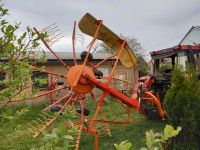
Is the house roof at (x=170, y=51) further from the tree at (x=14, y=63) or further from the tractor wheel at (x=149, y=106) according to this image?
the tree at (x=14, y=63)

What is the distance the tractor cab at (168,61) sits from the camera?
29.0 feet

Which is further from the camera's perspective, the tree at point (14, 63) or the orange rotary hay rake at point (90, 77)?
the orange rotary hay rake at point (90, 77)

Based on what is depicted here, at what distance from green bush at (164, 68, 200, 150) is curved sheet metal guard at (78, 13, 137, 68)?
138 cm

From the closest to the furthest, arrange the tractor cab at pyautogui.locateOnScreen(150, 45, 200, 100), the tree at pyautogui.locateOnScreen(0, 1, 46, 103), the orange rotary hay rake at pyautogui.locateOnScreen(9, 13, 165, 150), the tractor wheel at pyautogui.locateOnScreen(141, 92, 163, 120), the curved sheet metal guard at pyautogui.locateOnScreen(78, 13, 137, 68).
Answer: the tree at pyautogui.locateOnScreen(0, 1, 46, 103) → the orange rotary hay rake at pyautogui.locateOnScreen(9, 13, 165, 150) → the curved sheet metal guard at pyautogui.locateOnScreen(78, 13, 137, 68) → the tractor wheel at pyautogui.locateOnScreen(141, 92, 163, 120) → the tractor cab at pyautogui.locateOnScreen(150, 45, 200, 100)

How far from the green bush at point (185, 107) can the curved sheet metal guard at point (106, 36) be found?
1.38 metres

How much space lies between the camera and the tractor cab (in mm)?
8836

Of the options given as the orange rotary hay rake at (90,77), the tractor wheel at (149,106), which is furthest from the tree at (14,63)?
the tractor wheel at (149,106)

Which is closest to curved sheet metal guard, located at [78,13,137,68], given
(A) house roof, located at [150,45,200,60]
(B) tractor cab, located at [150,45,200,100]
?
(B) tractor cab, located at [150,45,200,100]

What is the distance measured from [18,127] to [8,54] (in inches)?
19.5

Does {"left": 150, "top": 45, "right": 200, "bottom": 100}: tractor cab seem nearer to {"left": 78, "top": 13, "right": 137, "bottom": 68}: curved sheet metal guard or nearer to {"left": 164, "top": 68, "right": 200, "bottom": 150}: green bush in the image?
{"left": 78, "top": 13, "right": 137, "bottom": 68}: curved sheet metal guard

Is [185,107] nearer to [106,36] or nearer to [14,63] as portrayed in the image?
[106,36]

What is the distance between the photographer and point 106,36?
20.9ft

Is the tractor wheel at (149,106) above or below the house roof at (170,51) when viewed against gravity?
below

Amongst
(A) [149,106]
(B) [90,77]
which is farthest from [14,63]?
(A) [149,106]
